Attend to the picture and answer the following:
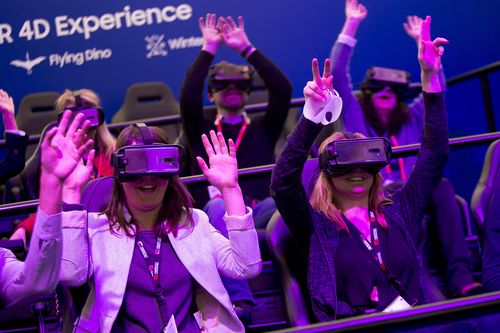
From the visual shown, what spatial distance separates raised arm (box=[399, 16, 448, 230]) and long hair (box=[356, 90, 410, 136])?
1.17m

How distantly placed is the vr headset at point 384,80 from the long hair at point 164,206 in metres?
1.76

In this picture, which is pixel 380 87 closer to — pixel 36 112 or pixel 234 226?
pixel 234 226

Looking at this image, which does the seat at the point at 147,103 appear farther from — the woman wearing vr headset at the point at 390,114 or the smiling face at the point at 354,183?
the smiling face at the point at 354,183

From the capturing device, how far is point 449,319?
1487mm

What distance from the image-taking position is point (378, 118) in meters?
3.76

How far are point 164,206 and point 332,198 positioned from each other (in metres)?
0.59

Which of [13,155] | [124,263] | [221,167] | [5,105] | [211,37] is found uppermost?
[211,37]

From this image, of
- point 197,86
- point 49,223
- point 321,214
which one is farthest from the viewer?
point 197,86

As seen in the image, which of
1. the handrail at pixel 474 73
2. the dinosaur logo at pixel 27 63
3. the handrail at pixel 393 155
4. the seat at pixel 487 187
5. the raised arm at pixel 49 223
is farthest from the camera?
the dinosaur logo at pixel 27 63

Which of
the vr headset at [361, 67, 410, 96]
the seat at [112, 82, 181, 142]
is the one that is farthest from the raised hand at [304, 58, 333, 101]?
the seat at [112, 82, 181, 142]

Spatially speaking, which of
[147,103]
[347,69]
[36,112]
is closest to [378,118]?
[347,69]

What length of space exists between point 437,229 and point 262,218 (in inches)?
28.1

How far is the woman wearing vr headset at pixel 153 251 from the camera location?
2068 mm

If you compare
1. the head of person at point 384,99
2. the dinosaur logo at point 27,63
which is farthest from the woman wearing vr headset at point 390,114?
the dinosaur logo at point 27,63
